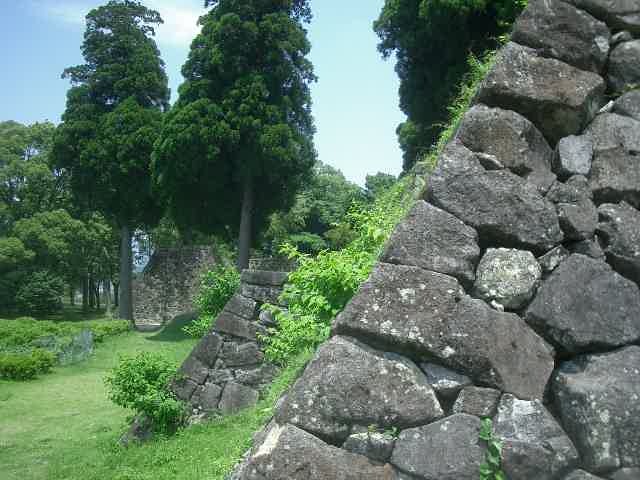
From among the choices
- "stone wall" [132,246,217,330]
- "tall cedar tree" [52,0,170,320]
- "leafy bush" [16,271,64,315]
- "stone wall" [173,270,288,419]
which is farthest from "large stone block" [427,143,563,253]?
"leafy bush" [16,271,64,315]

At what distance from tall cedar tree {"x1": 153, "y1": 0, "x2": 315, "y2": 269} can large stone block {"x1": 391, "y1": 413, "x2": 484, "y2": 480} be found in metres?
16.1

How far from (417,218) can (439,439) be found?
39.8 inches

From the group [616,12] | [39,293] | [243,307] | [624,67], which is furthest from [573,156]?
[39,293]

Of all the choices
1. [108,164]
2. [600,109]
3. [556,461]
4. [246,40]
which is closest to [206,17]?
[246,40]

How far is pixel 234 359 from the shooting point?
7.55 meters

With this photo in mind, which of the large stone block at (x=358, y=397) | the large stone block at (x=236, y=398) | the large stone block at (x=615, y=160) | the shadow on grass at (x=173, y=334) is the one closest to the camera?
the large stone block at (x=358, y=397)

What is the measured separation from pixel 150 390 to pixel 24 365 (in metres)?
7.97

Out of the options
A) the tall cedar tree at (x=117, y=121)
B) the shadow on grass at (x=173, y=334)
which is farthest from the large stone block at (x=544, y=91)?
the tall cedar tree at (x=117, y=121)

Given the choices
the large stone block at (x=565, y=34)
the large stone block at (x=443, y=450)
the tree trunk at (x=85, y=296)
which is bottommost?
the tree trunk at (x=85, y=296)

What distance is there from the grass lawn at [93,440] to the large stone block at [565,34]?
2.80 metres

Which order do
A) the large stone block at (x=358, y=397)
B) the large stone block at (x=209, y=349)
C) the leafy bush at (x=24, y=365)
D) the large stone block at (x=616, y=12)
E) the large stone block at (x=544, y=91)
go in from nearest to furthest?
the large stone block at (x=358, y=397) < the large stone block at (x=544, y=91) < the large stone block at (x=616, y=12) < the large stone block at (x=209, y=349) < the leafy bush at (x=24, y=365)

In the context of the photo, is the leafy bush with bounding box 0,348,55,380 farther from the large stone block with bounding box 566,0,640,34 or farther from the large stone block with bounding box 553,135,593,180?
the large stone block with bounding box 566,0,640,34

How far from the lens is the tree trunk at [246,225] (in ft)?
61.8

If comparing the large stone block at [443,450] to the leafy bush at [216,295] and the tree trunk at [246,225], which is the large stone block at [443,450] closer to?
the leafy bush at [216,295]
